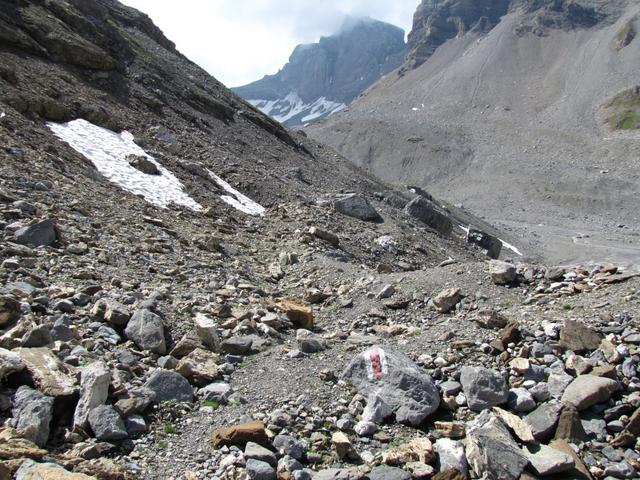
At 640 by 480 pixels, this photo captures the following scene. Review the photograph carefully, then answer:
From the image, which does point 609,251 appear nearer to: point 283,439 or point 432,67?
point 283,439

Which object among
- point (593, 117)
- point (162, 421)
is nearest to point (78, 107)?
point (162, 421)

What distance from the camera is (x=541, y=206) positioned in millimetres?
83688

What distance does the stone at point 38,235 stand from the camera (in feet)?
37.2

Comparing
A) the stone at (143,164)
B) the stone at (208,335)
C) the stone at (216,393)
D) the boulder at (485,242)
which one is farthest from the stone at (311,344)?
the boulder at (485,242)

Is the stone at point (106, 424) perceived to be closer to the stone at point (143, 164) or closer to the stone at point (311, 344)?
the stone at point (311, 344)

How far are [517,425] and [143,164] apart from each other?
19.5 meters

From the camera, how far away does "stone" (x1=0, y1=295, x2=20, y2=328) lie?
7.94m

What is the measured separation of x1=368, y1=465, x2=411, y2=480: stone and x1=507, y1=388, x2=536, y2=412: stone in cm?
214

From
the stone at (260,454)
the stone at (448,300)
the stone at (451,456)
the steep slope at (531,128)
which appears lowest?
the stone at (260,454)

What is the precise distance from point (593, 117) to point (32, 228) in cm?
12590

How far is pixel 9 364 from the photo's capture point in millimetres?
6652

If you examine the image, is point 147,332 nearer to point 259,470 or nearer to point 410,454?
point 259,470

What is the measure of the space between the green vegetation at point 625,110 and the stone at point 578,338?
116 metres

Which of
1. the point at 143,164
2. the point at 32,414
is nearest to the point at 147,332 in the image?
the point at 32,414
